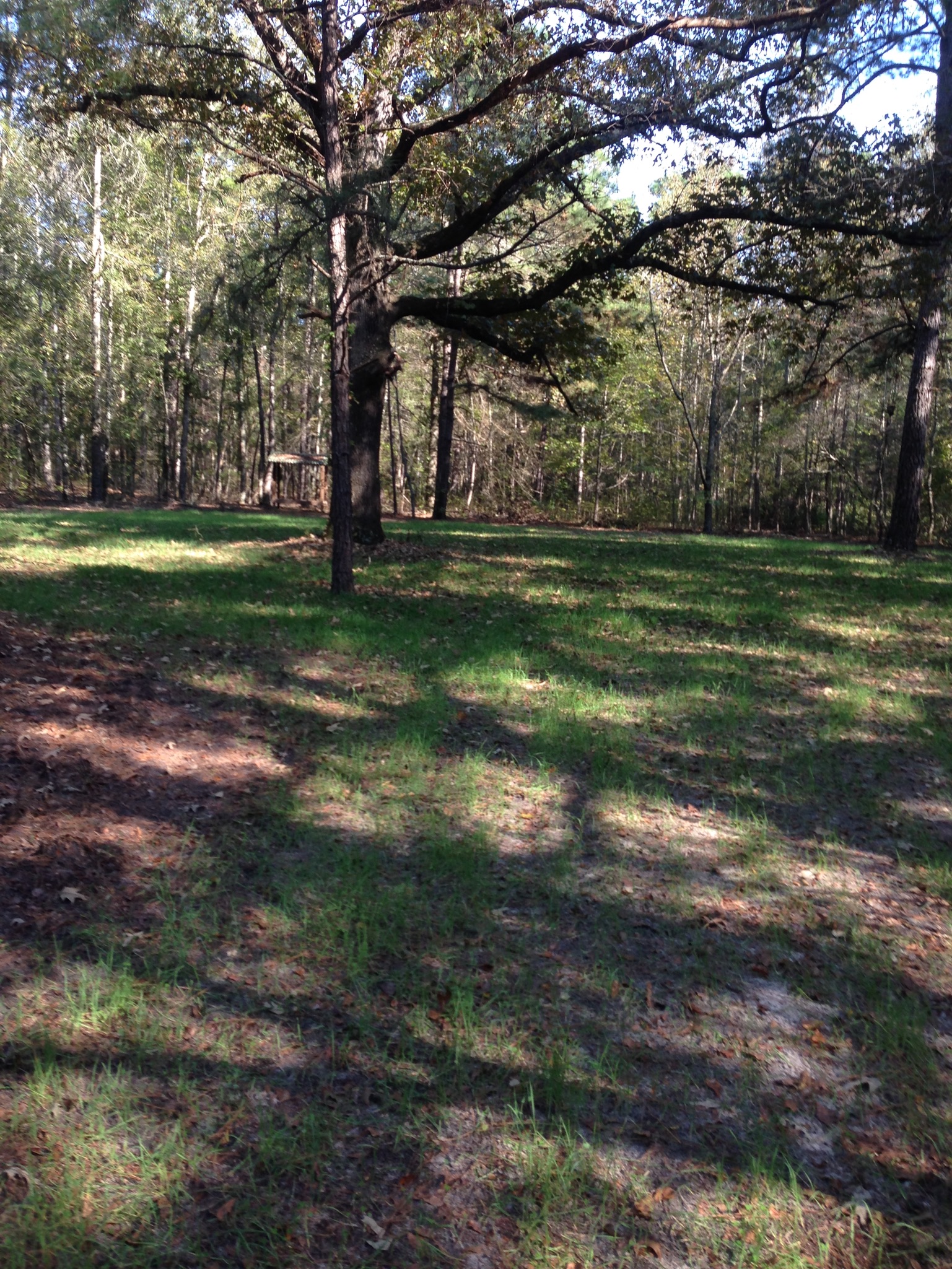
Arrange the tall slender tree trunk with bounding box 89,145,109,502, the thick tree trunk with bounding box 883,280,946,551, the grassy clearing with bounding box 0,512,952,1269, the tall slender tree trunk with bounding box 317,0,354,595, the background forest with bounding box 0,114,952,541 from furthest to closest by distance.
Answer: the tall slender tree trunk with bounding box 89,145,109,502 < the background forest with bounding box 0,114,952,541 < the thick tree trunk with bounding box 883,280,946,551 < the tall slender tree trunk with bounding box 317,0,354,595 < the grassy clearing with bounding box 0,512,952,1269

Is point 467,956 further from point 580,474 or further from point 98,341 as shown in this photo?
point 580,474

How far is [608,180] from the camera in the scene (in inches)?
840

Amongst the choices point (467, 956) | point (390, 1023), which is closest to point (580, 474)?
point (467, 956)

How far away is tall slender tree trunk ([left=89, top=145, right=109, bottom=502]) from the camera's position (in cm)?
2784

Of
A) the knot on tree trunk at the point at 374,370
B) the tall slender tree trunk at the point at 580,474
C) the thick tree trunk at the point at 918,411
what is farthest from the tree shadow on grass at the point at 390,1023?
the tall slender tree trunk at the point at 580,474

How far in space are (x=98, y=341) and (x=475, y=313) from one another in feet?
60.8

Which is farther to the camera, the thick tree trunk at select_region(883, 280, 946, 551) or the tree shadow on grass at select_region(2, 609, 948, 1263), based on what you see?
the thick tree trunk at select_region(883, 280, 946, 551)

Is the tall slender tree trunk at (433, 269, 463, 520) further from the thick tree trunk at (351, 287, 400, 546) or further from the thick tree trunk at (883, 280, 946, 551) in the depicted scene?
the thick tree trunk at (883, 280, 946, 551)

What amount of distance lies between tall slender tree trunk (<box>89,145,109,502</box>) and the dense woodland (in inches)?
4.7

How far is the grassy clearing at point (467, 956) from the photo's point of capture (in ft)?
8.40

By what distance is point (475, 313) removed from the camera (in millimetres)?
14539

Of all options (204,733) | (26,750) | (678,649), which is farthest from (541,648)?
(26,750)

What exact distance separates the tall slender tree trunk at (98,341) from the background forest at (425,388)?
0.12 meters

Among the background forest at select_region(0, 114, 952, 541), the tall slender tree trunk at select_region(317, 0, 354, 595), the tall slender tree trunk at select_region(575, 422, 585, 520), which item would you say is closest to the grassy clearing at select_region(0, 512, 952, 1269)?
the tall slender tree trunk at select_region(317, 0, 354, 595)
